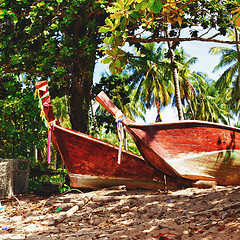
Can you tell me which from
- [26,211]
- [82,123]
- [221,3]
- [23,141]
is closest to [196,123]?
[26,211]

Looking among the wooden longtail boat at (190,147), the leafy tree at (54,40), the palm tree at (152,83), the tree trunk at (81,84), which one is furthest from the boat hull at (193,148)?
the palm tree at (152,83)

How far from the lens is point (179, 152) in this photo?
5797 millimetres

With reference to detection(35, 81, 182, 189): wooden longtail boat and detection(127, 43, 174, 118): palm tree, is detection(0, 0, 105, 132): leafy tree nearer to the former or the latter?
detection(35, 81, 182, 189): wooden longtail boat

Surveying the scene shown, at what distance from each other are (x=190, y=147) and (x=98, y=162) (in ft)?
8.07

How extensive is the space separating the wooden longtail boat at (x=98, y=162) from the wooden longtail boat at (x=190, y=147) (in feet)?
3.27

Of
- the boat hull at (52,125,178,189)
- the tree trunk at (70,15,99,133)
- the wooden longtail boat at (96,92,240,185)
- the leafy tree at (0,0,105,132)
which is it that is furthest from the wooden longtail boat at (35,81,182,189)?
the tree trunk at (70,15,99,133)

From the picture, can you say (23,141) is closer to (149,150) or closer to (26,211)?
(26,211)

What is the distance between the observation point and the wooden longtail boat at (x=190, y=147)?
18.7 ft

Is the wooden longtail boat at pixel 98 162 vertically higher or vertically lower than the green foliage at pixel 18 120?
lower

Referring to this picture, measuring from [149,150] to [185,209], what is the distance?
1.69 metres

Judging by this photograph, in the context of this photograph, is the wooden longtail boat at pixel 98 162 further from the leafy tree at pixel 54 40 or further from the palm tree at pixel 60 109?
the palm tree at pixel 60 109

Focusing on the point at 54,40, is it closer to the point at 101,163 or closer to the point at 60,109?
the point at 101,163

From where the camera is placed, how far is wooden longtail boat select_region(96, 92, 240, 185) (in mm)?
5699

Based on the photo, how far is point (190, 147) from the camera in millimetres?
5828
